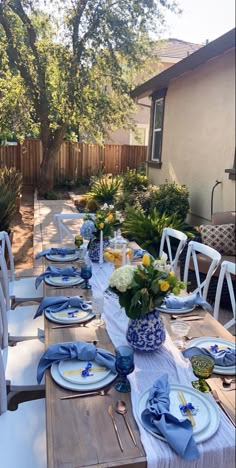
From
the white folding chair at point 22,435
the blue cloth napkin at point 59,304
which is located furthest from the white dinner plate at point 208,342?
the white folding chair at point 22,435

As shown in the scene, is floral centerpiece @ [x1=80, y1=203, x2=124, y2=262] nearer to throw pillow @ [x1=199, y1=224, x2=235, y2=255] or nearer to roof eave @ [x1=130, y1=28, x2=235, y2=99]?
throw pillow @ [x1=199, y1=224, x2=235, y2=255]

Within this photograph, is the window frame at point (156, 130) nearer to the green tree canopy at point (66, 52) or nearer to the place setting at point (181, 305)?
the green tree canopy at point (66, 52)

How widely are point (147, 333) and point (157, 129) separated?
5958mm

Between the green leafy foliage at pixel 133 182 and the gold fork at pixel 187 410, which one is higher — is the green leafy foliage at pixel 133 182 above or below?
above

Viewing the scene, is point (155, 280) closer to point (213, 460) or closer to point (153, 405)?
point (153, 405)

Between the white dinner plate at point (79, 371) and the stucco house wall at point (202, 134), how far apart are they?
2714 millimetres

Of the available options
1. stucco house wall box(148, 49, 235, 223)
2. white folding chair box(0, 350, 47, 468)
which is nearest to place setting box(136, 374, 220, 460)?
white folding chair box(0, 350, 47, 468)

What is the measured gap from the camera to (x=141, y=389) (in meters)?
1.11

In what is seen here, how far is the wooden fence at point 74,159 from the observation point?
9.48m

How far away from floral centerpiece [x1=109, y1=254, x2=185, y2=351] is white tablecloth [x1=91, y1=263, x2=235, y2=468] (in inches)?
2.6

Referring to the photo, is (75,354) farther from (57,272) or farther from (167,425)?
(57,272)

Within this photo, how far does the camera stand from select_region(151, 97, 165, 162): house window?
6435 mm

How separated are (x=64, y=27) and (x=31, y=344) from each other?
693 centimetres

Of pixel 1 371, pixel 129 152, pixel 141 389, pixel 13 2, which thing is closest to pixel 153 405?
pixel 141 389
